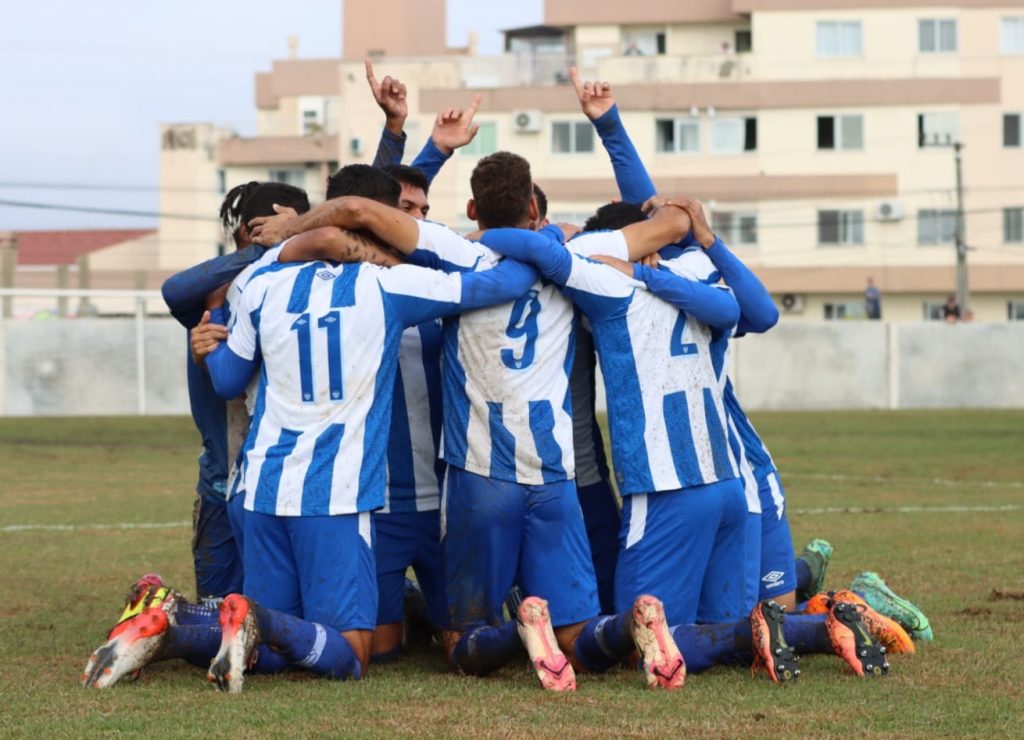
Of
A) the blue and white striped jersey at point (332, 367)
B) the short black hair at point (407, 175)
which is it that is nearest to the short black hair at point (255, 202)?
the short black hair at point (407, 175)

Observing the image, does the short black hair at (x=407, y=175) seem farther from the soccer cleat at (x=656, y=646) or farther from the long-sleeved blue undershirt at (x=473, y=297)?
the soccer cleat at (x=656, y=646)

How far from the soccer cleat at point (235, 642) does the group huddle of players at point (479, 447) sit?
0.03 feet

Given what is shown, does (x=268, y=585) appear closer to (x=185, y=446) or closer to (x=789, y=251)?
(x=185, y=446)

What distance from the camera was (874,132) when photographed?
57.6 meters

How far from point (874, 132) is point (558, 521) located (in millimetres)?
53258

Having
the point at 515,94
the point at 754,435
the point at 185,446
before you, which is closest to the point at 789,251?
the point at 515,94

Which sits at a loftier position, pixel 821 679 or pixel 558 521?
pixel 558 521

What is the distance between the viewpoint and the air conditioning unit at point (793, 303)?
194 feet

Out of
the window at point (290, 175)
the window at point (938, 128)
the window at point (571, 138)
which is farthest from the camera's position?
the window at point (290, 175)

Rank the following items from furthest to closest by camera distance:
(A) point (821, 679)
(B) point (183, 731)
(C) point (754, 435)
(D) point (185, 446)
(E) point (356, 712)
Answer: (D) point (185, 446) → (C) point (754, 435) → (A) point (821, 679) → (E) point (356, 712) → (B) point (183, 731)

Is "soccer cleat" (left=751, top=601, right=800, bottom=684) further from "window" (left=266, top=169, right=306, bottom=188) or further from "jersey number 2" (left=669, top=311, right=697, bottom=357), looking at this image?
"window" (left=266, top=169, right=306, bottom=188)

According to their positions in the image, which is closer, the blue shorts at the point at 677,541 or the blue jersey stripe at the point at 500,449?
the blue jersey stripe at the point at 500,449

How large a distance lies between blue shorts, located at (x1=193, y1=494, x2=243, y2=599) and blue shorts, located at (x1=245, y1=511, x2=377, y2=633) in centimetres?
92

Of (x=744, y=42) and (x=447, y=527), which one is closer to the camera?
(x=447, y=527)
